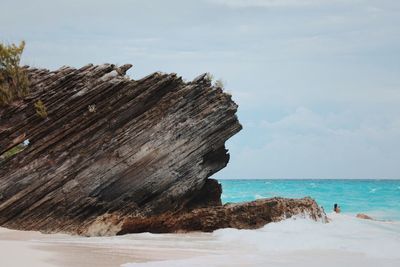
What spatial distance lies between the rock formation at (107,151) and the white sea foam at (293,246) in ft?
4.67

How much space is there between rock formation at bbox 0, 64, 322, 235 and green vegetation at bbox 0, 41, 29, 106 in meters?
0.36

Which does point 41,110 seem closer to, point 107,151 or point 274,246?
point 107,151

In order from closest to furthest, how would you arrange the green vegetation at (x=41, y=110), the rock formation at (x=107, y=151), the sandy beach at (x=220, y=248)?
the sandy beach at (x=220, y=248)
the rock formation at (x=107, y=151)
the green vegetation at (x=41, y=110)

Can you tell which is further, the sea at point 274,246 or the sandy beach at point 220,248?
the sea at point 274,246

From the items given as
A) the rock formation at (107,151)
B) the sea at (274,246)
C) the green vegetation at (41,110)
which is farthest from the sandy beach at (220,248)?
the green vegetation at (41,110)

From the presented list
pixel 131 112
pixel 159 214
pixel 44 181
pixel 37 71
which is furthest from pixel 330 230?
pixel 37 71

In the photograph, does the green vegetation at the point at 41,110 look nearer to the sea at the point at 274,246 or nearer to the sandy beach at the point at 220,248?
the sandy beach at the point at 220,248

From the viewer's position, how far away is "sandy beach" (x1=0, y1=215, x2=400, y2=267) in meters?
15.0

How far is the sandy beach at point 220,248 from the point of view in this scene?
1505 cm

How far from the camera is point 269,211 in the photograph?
942 inches

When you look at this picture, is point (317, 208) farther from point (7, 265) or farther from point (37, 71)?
point (7, 265)

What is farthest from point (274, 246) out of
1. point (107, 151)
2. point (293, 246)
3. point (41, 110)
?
point (41, 110)

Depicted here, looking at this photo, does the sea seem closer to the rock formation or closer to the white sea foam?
the white sea foam

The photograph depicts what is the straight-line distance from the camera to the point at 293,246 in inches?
771
